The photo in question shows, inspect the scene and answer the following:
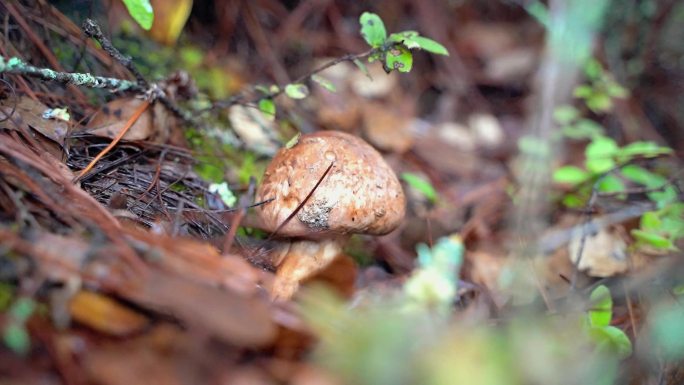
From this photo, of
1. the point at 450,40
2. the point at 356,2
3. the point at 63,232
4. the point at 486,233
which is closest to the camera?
the point at 63,232

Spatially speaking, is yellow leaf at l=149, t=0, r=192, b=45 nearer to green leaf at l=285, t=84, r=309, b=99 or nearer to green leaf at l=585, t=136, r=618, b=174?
green leaf at l=285, t=84, r=309, b=99

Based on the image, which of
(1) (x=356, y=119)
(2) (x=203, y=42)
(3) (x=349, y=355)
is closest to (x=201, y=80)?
(2) (x=203, y=42)

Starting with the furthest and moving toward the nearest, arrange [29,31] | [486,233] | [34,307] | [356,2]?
[356,2]
[486,233]
[29,31]
[34,307]

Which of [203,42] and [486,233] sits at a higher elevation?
[203,42]

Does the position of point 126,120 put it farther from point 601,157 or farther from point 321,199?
point 601,157

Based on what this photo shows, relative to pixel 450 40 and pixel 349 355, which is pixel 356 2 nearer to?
pixel 450 40

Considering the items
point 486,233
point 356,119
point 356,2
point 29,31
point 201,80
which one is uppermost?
point 356,2

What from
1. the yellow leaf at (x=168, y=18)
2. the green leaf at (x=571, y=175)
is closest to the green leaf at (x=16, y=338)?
the yellow leaf at (x=168, y=18)
